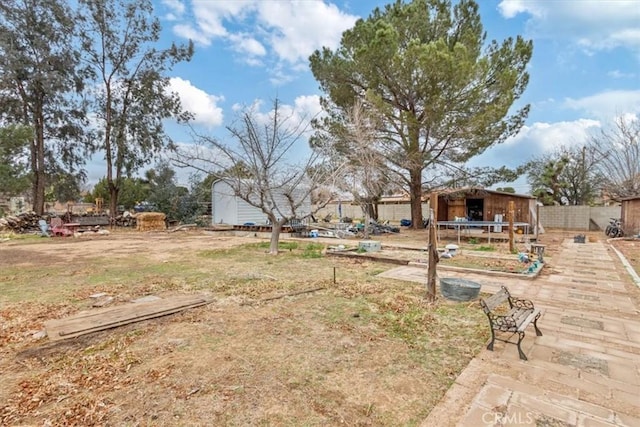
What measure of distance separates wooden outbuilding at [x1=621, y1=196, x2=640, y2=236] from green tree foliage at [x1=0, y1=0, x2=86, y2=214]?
2955 centimetres

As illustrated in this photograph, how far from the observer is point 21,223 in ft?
56.1

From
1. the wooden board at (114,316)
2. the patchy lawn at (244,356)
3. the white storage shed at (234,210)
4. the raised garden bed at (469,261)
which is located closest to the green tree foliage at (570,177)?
the raised garden bed at (469,261)

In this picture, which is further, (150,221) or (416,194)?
(150,221)

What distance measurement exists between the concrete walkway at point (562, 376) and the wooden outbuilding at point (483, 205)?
1187 cm

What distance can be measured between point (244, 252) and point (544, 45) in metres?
16.4

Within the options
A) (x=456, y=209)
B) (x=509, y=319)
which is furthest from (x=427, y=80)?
(x=509, y=319)

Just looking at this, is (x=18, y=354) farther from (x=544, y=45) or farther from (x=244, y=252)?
(x=544, y=45)

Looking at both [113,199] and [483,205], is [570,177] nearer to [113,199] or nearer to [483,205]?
[483,205]

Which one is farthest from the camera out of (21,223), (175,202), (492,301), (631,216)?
(175,202)

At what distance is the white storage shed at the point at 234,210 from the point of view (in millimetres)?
17812

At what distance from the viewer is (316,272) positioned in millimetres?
6945

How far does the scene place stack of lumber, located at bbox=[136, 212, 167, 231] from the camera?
18406 millimetres

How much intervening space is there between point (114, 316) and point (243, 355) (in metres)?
1.99

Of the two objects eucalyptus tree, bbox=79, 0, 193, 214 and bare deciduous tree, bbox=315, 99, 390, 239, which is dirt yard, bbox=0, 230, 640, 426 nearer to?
bare deciduous tree, bbox=315, 99, 390, 239
